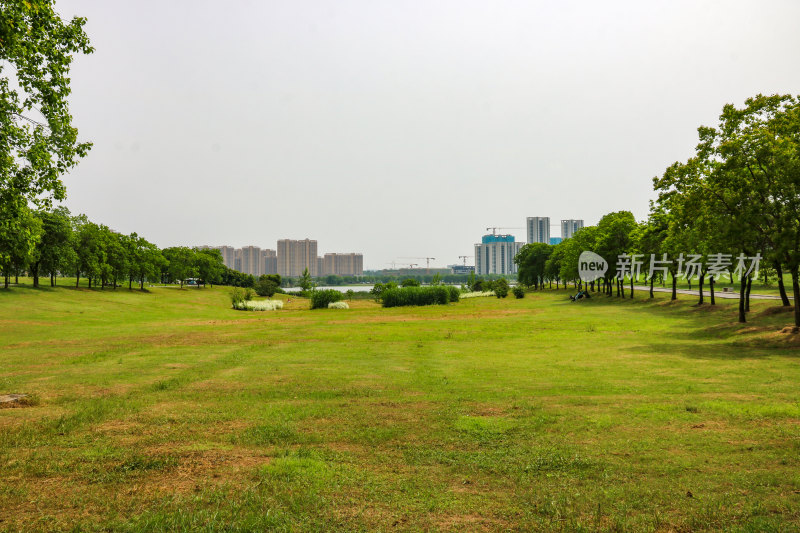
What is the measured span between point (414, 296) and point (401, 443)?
6318 cm

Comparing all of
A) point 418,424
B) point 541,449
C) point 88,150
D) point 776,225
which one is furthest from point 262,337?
point 776,225

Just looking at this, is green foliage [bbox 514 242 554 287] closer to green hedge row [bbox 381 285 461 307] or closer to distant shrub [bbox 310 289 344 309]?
green hedge row [bbox 381 285 461 307]

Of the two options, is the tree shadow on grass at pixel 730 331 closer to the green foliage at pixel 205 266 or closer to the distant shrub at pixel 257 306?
the distant shrub at pixel 257 306

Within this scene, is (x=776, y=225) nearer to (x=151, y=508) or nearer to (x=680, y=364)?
(x=680, y=364)

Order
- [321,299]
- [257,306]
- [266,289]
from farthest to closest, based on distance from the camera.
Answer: [266,289], [257,306], [321,299]

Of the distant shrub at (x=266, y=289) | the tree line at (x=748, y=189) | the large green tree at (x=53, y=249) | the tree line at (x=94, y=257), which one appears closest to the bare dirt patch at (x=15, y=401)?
the tree line at (x=748, y=189)

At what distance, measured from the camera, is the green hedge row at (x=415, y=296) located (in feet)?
234

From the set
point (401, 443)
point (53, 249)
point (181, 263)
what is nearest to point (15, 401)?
point (401, 443)

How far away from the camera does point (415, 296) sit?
237ft

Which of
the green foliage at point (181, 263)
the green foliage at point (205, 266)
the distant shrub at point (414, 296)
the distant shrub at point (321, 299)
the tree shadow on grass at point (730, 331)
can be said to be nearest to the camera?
the tree shadow on grass at point (730, 331)

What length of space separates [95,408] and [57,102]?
A: 8.74 m

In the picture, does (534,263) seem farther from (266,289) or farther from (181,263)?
(181,263)

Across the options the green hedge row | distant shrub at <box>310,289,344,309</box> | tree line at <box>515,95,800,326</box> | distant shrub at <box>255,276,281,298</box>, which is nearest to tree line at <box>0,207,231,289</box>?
distant shrub at <box>255,276,281,298</box>

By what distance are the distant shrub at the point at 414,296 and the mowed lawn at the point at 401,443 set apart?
50.8m
